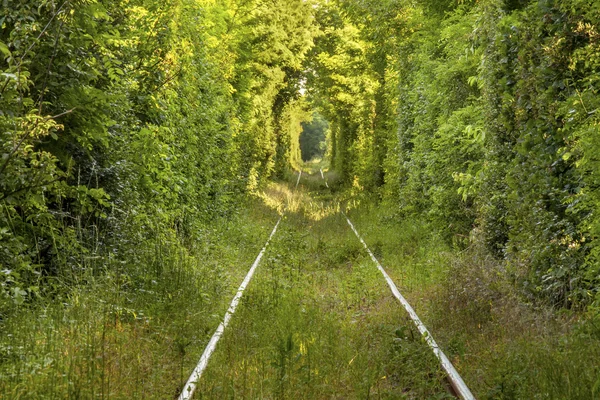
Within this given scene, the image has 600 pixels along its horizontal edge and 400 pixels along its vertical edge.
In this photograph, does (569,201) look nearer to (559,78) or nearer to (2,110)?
(559,78)

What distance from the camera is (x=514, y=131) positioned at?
900 centimetres

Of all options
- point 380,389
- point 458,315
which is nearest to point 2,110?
point 380,389

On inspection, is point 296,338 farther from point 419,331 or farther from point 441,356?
point 441,356

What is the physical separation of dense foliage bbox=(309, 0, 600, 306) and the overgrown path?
191 centimetres

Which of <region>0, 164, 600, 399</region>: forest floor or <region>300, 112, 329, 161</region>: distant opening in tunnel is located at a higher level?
<region>0, 164, 600, 399</region>: forest floor

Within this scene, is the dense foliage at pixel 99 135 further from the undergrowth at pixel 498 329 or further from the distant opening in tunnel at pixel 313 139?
the distant opening in tunnel at pixel 313 139

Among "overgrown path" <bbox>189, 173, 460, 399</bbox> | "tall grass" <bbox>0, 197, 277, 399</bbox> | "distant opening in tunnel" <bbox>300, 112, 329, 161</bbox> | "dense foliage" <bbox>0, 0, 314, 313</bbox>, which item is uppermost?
"dense foliage" <bbox>0, 0, 314, 313</bbox>

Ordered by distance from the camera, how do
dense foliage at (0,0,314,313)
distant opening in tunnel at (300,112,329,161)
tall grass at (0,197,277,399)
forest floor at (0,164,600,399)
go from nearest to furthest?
tall grass at (0,197,277,399), forest floor at (0,164,600,399), dense foliage at (0,0,314,313), distant opening in tunnel at (300,112,329,161)

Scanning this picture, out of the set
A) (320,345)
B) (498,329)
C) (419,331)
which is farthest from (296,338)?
(498,329)

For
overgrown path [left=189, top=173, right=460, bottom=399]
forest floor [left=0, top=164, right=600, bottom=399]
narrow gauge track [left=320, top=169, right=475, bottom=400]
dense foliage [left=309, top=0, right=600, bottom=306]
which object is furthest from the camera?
dense foliage [left=309, top=0, right=600, bottom=306]

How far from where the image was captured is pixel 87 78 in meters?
7.02

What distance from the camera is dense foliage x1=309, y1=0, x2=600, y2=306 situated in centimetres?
672

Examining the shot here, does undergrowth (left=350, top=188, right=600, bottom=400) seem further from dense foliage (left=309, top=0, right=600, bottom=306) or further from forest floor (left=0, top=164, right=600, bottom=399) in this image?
dense foliage (left=309, top=0, right=600, bottom=306)

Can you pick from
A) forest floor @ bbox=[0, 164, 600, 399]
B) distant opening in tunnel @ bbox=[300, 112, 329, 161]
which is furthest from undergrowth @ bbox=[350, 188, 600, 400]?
distant opening in tunnel @ bbox=[300, 112, 329, 161]
